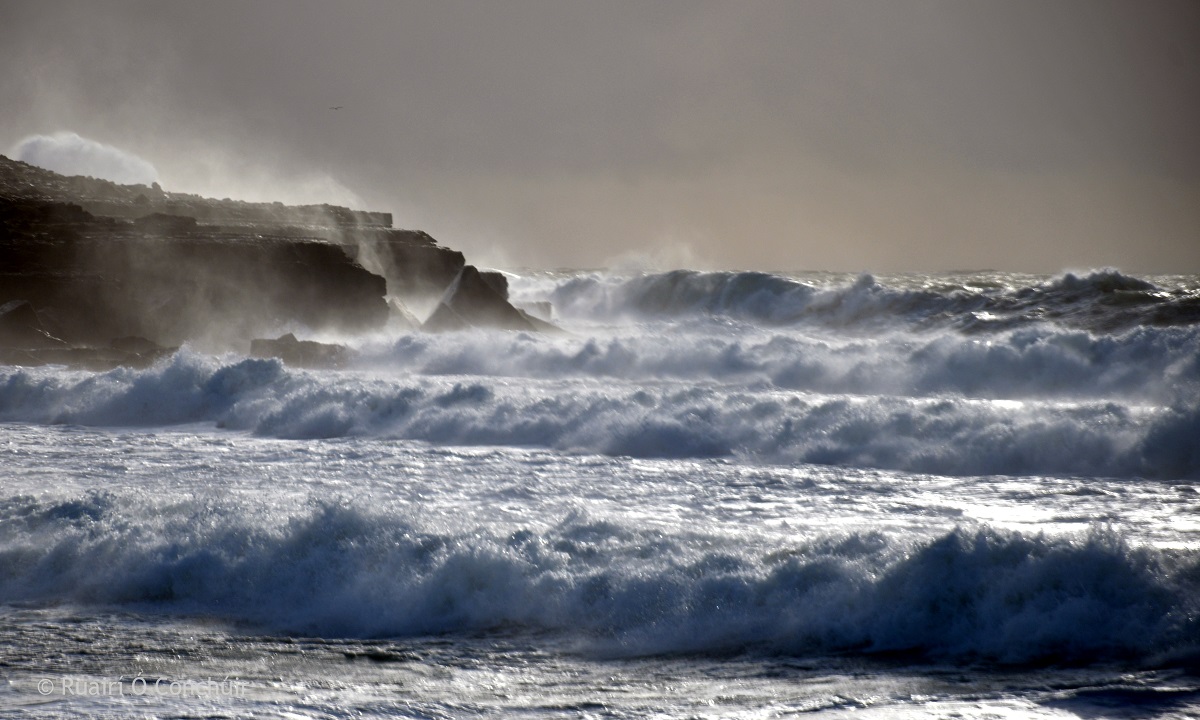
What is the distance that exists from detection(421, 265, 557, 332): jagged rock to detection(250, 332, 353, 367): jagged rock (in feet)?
18.3

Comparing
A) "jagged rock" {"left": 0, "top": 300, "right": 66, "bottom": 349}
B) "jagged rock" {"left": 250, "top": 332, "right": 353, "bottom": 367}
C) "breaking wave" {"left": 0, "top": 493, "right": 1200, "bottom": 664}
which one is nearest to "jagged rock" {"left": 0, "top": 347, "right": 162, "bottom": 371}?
"jagged rock" {"left": 0, "top": 300, "right": 66, "bottom": 349}

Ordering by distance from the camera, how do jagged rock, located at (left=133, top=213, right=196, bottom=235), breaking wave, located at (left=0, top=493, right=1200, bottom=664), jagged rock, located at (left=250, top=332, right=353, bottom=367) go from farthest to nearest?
jagged rock, located at (left=133, top=213, right=196, bottom=235)
jagged rock, located at (left=250, top=332, right=353, bottom=367)
breaking wave, located at (left=0, top=493, right=1200, bottom=664)

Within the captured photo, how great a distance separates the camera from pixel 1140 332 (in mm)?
20594

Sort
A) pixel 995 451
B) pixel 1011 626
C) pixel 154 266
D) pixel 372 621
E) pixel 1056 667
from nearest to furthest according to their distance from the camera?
pixel 1056 667 < pixel 1011 626 < pixel 372 621 < pixel 995 451 < pixel 154 266

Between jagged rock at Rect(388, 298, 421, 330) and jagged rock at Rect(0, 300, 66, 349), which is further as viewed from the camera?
jagged rock at Rect(388, 298, 421, 330)

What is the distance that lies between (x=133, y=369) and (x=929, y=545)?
1698cm

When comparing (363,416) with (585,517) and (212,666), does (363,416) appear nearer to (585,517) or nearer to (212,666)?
(585,517)

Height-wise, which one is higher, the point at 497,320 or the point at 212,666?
the point at 497,320

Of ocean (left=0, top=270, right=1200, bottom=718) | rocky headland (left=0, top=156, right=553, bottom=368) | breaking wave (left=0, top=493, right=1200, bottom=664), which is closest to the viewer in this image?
ocean (left=0, top=270, right=1200, bottom=718)

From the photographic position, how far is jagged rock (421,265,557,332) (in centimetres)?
3045

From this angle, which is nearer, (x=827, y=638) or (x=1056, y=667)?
(x=1056, y=667)

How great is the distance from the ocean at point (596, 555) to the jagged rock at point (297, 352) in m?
5.28

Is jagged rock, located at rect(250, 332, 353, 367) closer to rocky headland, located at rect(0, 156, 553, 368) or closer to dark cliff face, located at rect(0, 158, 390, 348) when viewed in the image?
rocky headland, located at rect(0, 156, 553, 368)

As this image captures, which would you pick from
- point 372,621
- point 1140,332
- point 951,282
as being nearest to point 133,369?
point 372,621
